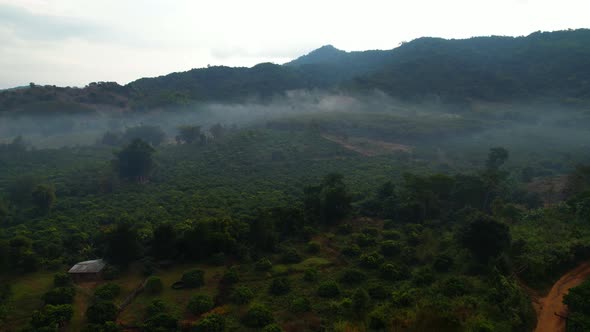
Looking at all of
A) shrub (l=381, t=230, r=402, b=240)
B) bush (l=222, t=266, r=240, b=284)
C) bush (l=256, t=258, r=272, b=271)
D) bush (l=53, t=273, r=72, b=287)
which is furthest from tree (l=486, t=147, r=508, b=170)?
bush (l=53, t=273, r=72, b=287)

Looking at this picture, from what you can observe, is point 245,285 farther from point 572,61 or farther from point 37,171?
point 572,61

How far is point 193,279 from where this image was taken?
2161 centimetres

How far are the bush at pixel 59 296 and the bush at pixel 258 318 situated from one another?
29.1 ft

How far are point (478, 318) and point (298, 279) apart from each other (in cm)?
982

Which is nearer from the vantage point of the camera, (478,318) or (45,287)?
(478,318)

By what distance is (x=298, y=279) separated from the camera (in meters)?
22.6

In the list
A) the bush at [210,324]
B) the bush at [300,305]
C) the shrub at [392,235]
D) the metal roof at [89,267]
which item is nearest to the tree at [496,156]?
the shrub at [392,235]

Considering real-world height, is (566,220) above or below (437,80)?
below

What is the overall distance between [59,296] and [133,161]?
32652 millimetres

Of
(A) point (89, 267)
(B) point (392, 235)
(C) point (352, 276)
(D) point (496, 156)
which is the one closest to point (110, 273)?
(A) point (89, 267)

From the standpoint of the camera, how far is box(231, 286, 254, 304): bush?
19.8 m

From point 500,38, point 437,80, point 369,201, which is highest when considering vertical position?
point 500,38

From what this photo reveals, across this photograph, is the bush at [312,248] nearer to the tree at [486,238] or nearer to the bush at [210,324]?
the tree at [486,238]

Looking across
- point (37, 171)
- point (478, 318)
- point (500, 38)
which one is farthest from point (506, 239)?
point (500, 38)
